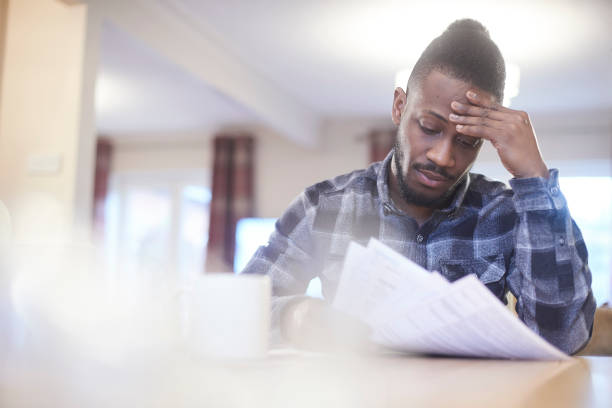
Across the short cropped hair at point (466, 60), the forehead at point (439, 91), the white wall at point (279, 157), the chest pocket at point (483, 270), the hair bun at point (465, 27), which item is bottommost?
the chest pocket at point (483, 270)

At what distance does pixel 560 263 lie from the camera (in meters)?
0.86

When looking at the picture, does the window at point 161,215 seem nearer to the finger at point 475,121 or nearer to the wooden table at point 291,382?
the finger at point 475,121

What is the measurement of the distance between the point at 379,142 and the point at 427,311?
4.82 metres

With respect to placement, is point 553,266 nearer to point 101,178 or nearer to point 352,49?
point 352,49

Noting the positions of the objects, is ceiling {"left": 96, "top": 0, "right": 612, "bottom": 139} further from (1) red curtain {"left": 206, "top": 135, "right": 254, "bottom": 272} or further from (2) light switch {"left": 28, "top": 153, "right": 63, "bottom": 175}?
(2) light switch {"left": 28, "top": 153, "right": 63, "bottom": 175}

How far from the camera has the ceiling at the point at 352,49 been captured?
10.3ft

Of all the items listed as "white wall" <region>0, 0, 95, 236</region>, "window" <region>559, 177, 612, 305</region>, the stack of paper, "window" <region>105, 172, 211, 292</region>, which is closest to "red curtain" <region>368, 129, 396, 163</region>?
"window" <region>559, 177, 612, 305</region>

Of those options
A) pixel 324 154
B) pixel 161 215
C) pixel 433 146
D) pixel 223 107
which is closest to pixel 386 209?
pixel 433 146

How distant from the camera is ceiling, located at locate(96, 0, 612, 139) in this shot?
314 centimetres

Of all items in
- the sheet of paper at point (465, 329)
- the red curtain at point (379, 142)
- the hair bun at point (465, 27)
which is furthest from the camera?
the red curtain at point (379, 142)

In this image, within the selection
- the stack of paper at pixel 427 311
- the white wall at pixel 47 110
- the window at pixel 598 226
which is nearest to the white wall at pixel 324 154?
the window at pixel 598 226

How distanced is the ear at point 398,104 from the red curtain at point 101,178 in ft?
17.1

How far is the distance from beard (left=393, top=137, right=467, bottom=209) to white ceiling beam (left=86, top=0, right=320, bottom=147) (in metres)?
2.05

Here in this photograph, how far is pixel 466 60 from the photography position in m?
1.09
